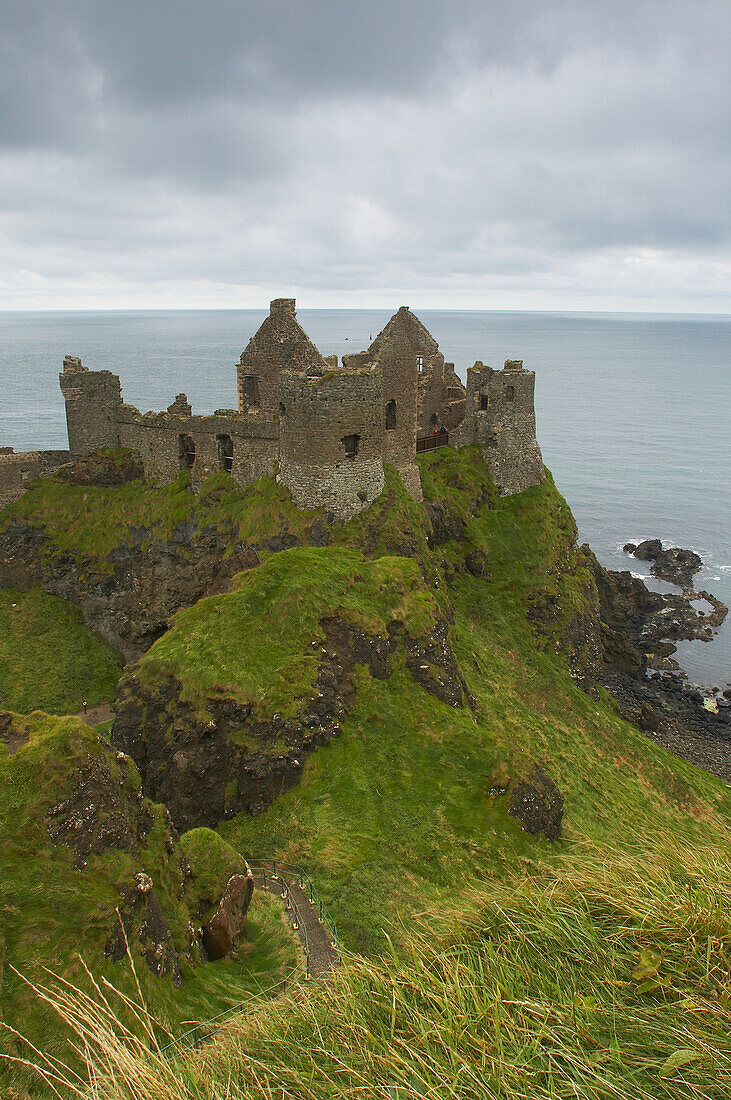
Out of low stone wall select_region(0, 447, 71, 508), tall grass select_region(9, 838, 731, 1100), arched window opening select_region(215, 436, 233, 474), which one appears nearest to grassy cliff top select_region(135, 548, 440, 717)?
arched window opening select_region(215, 436, 233, 474)

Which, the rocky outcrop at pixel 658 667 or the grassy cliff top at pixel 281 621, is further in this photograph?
the rocky outcrop at pixel 658 667

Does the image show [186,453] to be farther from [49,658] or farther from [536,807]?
Answer: [536,807]

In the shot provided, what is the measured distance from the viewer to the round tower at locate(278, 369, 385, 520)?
91.4 feet

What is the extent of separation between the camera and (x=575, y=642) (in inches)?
1487

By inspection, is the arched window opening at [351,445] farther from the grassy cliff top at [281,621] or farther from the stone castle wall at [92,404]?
the stone castle wall at [92,404]

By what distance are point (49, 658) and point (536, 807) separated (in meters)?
25.0

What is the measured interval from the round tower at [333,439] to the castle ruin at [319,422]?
42 mm

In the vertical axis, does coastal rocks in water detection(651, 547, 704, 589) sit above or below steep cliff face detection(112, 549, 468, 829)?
below

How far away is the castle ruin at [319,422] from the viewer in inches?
1116

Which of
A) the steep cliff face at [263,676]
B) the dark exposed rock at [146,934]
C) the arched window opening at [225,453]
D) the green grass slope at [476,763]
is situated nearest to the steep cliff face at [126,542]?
the arched window opening at [225,453]

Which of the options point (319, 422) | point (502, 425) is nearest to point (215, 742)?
point (319, 422)

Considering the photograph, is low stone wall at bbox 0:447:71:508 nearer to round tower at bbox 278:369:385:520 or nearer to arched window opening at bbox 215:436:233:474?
arched window opening at bbox 215:436:233:474

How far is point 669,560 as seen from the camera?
69.8 metres

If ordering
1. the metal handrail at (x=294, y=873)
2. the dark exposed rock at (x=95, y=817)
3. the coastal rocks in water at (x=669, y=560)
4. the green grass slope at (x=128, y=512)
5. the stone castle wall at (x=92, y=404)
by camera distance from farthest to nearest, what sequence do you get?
1. the coastal rocks in water at (x=669, y=560)
2. the stone castle wall at (x=92, y=404)
3. the green grass slope at (x=128, y=512)
4. the metal handrail at (x=294, y=873)
5. the dark exposed rock at (x=95, y=817)
